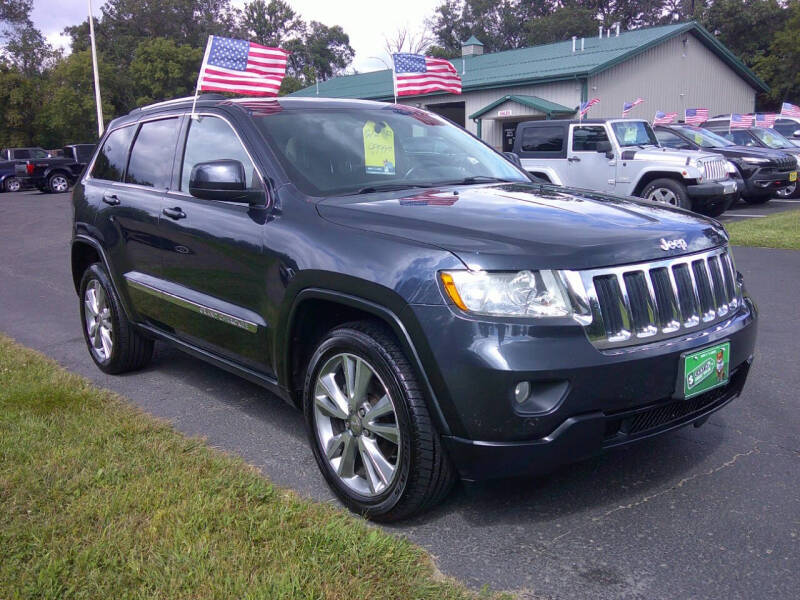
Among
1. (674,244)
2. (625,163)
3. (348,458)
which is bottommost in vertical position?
(348,458)

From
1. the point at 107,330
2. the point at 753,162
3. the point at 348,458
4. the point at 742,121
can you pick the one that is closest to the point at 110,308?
the point at 107,330

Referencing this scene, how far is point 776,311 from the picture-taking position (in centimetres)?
683

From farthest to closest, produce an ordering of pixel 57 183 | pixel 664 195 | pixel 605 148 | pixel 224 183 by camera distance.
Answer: pixel 57 183 → pixel 605 148 → pixel 664 195 → pixel 224 183

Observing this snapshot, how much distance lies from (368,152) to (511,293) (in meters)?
1.66

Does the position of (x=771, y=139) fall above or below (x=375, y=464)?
above

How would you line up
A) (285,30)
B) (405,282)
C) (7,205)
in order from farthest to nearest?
(285,30) < (7,205) < (405,282)

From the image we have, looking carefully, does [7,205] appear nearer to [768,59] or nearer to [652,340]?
[652,340]

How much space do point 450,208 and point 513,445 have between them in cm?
113

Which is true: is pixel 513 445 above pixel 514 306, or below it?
below

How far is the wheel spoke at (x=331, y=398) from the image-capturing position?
3375 mm

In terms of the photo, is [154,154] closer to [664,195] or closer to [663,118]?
[664,195]

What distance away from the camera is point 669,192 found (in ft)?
42.8

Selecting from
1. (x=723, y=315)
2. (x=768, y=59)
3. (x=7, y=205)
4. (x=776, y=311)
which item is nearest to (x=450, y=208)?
(x=723, y=315)

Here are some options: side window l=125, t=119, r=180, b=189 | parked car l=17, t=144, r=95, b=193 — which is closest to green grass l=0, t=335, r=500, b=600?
side window l=125, t=119, r=180, b=189
